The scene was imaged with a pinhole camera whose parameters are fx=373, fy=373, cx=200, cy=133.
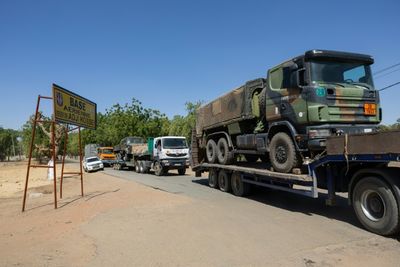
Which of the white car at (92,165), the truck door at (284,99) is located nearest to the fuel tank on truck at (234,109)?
the truck door at (284,99)

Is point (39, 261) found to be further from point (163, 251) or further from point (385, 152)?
point (385, 152)

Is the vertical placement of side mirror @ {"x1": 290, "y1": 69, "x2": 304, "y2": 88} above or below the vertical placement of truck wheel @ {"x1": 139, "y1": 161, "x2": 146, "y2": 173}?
above

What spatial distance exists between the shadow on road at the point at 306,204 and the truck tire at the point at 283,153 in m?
1.19

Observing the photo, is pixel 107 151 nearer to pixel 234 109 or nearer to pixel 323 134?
pixel 234 109

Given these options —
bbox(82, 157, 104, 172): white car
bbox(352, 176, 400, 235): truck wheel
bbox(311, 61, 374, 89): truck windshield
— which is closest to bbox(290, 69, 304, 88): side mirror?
bbox(311, 61, 374, 89): truck windshield

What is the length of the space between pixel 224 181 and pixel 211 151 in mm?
1661

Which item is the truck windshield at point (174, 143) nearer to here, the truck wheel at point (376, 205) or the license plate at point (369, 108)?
the license plate at point (369, 108)

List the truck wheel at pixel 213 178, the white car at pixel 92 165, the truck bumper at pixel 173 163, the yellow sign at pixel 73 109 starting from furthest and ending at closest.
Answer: the white car at pixel 92 165 < the truck bumper at pixel 173 163 < the truck wheel at pixel 213 178 < the yellow sign at pixel 73 109

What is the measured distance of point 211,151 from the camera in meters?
15.1

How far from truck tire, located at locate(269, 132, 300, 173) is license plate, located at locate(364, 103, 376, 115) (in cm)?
188

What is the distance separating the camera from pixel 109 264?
5.61 m

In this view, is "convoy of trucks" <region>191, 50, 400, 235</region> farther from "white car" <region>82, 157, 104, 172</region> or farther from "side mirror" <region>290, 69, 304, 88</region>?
"white car" <region>82, 157, 104, 172</region>

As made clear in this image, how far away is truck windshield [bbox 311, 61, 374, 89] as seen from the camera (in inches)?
344

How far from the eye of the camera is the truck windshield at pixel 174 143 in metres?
24.5
